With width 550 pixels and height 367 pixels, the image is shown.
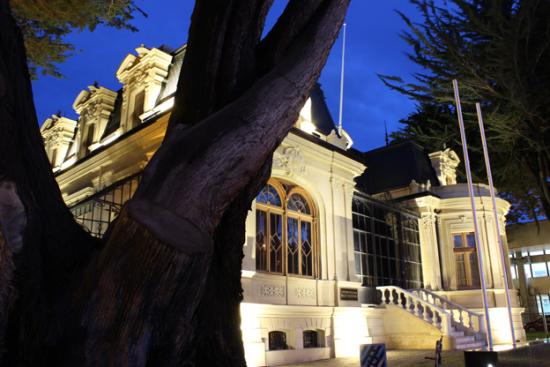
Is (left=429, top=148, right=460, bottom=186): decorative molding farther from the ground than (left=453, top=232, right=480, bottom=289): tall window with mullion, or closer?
farther from the ground

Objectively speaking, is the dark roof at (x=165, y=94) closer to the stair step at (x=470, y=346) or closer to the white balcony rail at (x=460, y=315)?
the white balcony rail at (x=460, y=315)

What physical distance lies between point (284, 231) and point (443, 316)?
5.97 m

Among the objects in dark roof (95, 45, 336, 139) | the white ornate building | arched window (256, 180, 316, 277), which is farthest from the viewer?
dark roof (95, 45, 336, 139)

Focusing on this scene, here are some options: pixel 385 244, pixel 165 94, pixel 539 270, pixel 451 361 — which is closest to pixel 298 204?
pixel 165 94

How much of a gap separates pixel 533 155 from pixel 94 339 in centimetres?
1069

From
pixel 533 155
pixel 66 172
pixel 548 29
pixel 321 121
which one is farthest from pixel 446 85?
pixel 66 172

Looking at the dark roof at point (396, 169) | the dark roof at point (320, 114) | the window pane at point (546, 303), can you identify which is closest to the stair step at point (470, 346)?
the dark roof at point (396, 169)

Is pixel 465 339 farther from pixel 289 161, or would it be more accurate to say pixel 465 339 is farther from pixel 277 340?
pixel 289 161

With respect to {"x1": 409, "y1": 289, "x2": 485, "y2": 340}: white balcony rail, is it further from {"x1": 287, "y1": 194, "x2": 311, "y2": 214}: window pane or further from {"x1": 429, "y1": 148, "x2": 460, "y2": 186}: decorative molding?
{"x1": 429, "y1": 148, "x2": 460, "y2": 186}: decorative molding

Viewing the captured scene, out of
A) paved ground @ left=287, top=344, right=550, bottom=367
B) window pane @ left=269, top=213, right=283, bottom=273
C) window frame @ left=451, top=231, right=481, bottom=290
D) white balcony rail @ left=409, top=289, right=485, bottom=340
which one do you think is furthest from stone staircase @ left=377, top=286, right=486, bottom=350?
window pane @ left=269, top=213, right=283, bottom=273

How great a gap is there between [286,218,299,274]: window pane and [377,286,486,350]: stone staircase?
411 cm

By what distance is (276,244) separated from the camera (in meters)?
12.1

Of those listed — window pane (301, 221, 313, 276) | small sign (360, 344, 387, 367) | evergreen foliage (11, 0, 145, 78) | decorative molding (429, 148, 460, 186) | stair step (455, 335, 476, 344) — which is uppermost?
decorative molding (429, 148, 460, 186)

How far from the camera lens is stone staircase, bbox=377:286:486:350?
47.5 feet
